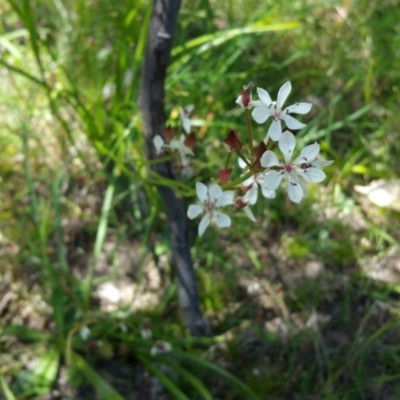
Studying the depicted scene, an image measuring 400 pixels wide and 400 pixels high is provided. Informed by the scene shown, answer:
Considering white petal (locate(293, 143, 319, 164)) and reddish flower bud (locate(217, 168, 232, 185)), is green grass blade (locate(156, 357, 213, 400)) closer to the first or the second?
reddish flower bud (locate(217, 168, 232, 185))

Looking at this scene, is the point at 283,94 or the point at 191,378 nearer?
the point at 283,94

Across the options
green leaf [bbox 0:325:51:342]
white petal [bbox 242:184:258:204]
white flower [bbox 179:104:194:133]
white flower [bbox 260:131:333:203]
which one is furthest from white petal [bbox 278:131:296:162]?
green leaf [bbox 0:325:51:342]

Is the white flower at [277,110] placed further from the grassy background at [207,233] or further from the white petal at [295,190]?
the grassy background at [207,233]

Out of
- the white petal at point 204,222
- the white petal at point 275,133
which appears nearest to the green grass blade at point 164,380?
the white petal at point 204,222

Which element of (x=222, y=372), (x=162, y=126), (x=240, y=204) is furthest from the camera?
(x=222, y=372)

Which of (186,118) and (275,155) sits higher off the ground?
(186,118)

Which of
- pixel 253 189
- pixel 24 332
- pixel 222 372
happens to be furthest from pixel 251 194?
pixel 24 332

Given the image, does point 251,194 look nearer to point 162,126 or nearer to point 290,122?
point 290,122

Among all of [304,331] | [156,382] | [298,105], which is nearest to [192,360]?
[156,382]
